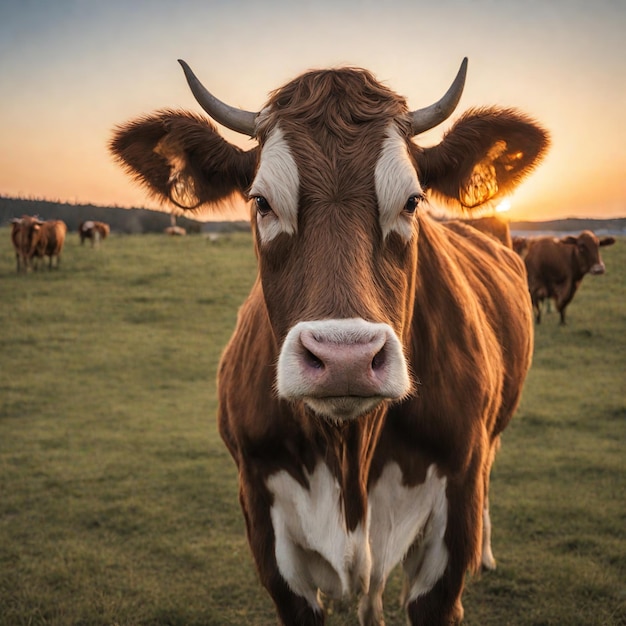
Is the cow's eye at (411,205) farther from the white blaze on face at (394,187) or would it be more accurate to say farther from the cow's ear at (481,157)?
the cow's ear at (481,157)

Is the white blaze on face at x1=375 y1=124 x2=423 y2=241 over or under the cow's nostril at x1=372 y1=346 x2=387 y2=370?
over

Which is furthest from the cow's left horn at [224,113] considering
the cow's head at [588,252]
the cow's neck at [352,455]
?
the cow's head at [588,252]

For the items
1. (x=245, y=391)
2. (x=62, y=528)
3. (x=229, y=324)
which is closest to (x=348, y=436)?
(x=245, y=391)

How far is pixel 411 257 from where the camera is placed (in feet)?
8.22

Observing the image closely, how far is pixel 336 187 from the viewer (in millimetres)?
2223

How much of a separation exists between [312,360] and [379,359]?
201mm

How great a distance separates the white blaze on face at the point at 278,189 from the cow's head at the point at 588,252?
52.0 ft

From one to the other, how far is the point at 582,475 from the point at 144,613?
459 cm

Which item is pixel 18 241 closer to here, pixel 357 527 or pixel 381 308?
pixel 357 527

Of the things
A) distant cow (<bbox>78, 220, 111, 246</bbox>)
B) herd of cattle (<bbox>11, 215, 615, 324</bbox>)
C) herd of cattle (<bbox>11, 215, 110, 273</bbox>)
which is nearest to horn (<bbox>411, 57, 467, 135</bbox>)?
herd of cattle (<bbox>11, 215, 615, 324</bbox>)

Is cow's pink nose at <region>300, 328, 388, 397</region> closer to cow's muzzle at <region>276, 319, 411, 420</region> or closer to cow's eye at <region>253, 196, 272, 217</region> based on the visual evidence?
cow's muzzle at <region>276, 319, 411, 420</region>

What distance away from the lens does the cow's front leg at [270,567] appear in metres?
3.04

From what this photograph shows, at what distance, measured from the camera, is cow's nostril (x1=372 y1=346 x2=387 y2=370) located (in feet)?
6.46

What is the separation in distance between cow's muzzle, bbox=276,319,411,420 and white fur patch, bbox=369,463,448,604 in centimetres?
100
